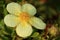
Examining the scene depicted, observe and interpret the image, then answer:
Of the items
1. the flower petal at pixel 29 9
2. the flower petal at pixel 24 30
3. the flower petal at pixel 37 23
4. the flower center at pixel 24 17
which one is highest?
the flower petal at pixel 29 9

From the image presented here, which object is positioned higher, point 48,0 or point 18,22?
point 18,22

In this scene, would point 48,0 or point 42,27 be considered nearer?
point 42,27

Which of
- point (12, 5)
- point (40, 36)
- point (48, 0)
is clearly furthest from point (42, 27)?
point (48, 0)

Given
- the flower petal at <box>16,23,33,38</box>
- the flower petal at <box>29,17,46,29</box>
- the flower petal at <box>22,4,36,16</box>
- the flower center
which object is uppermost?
the flower petal at <box>22,4,36,16</box>

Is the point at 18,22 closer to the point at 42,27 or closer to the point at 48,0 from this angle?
the point at 42,27

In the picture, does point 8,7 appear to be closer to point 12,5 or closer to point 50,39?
point 12,5
